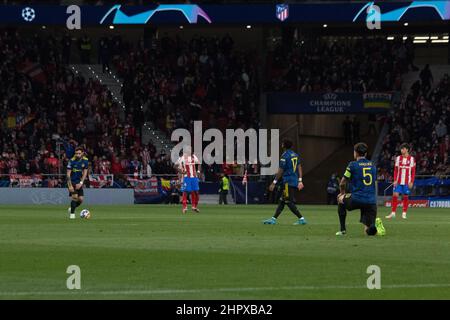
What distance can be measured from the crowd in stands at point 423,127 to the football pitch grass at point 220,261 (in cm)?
2379

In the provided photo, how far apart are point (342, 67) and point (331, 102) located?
225 centimetres

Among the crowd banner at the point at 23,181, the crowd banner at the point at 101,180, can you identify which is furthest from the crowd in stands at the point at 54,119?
the crowd banner at the point at 23,181

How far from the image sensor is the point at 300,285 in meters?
14.0

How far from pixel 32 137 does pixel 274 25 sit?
14.1m

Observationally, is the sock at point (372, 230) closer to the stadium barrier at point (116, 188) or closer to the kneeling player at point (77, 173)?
the kneeling player at point (77, 173)

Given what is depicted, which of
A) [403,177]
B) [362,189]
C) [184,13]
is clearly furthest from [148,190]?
[362,189]

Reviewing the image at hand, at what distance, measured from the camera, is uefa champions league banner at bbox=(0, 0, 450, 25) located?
56.1 meters

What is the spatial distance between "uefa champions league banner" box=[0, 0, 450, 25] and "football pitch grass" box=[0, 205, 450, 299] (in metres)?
30.1

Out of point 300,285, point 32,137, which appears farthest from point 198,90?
point 300,285

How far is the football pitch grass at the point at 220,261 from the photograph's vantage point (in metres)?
13.3

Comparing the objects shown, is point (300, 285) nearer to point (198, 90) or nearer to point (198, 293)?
point (198, 293)

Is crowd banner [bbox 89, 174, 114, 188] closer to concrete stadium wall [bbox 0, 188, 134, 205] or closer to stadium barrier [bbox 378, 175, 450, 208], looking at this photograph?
concrete stadium wall [bbox 0, 188, 134, 205]

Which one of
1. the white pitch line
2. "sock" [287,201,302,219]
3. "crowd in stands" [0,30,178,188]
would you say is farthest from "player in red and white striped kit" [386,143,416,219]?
the white pitch line

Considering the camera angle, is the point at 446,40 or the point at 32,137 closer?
the point at 32,137
